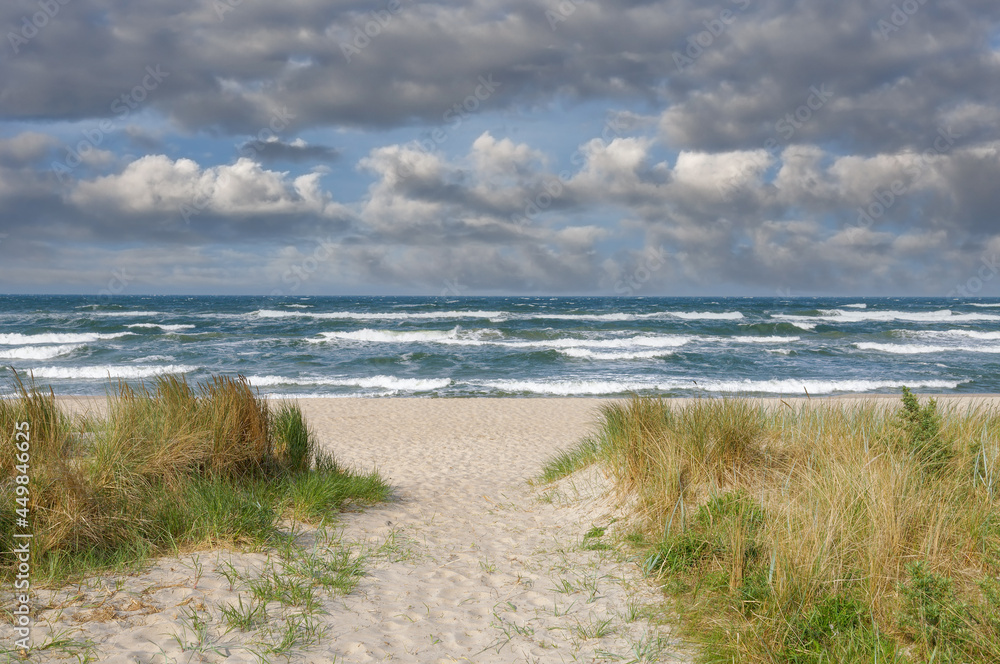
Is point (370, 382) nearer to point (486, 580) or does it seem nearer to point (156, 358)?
point (156, 358)

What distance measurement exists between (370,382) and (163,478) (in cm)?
1469

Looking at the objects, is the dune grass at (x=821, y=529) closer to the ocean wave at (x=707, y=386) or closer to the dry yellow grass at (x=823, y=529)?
the dry yellow grass at (x=823, y=529)

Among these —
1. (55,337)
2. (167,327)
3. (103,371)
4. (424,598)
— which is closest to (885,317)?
(167,327)

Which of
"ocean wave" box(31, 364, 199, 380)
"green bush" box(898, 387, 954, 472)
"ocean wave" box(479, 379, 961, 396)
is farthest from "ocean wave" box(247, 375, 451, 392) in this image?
"green bush" box(898, 387, 954, 472)

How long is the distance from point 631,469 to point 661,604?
1772 millimetres

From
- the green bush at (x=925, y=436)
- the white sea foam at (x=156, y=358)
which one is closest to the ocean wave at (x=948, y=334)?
the green bush at (x=925, y=436)

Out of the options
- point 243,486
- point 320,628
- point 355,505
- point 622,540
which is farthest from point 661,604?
point 243,486

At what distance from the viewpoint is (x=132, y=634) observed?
3.37m

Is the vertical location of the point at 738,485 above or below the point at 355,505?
above

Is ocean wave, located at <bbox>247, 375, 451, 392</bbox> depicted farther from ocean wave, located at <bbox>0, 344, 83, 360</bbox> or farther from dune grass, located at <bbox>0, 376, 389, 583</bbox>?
dune grass, located at <bbox>0, 376, 389, 583</bbox>

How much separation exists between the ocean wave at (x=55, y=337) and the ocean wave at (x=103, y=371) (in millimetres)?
10209

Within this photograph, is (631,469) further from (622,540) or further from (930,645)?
(930,645)

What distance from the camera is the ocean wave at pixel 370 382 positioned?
19016 millimetres

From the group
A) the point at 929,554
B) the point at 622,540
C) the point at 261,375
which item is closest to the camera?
the point at 929,554
